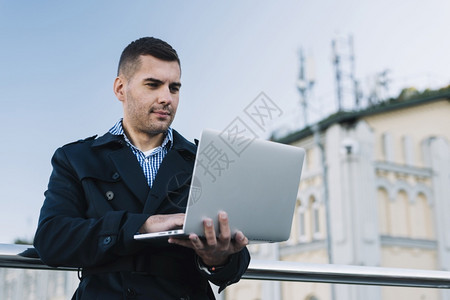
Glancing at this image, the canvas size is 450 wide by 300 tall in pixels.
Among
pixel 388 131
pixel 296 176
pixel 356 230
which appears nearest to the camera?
pixel 296 176

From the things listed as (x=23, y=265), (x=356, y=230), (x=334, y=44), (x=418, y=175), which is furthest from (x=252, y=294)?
(x=23, y=265)

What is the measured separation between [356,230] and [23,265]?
1762 cm

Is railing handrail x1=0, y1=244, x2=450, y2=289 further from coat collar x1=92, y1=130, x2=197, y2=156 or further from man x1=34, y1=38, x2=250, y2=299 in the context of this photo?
coat collar x1=92, y1=130, x2=197, y2=156

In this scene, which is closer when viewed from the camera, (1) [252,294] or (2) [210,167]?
(2) [210,167]

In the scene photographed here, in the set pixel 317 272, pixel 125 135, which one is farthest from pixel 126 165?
pixel 317 272

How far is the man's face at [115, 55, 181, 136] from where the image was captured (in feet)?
6.09

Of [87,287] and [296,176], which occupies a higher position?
[296,176]

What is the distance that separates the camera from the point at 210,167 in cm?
158

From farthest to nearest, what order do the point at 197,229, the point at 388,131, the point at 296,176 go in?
the point at 388,131 → the point at 296,176 → the point at 197,229

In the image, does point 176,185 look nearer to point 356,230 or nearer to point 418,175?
point 356,230

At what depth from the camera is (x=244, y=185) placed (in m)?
1.66

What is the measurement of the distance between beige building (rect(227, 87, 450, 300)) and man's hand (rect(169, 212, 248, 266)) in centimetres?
1668

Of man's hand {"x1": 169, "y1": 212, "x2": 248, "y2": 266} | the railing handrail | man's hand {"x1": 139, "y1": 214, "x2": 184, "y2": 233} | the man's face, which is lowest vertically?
the railing handrail

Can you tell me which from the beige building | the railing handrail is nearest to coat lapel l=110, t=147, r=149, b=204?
the railing handrail
